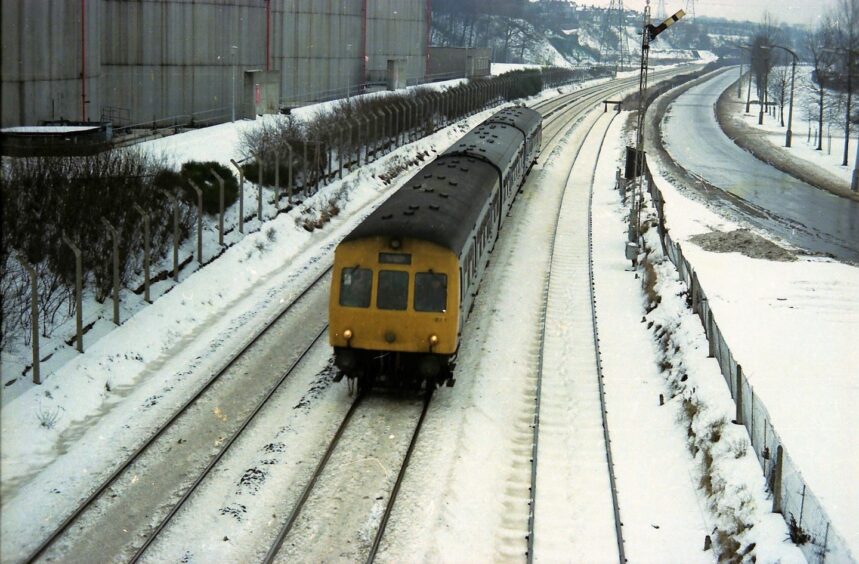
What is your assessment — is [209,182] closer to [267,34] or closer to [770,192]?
[267,34]

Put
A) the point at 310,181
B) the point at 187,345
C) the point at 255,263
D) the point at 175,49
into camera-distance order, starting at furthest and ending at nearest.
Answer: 1. the point at 175,49
2. the point at 310,181
3. the point at 255,263
4. the point at 187,345

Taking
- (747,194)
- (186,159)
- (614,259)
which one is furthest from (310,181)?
(747,194)

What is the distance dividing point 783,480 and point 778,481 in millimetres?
481

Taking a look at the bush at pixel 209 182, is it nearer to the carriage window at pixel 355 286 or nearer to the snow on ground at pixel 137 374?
the snow on ground at pixel 137 374

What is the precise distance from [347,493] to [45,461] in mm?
4844

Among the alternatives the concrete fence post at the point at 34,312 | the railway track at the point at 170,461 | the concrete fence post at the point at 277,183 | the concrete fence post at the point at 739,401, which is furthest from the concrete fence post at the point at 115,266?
the concrete fence post at the point at 739,401

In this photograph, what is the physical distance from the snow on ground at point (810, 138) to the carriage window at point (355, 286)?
41078 mm

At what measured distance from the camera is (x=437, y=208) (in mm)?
19047

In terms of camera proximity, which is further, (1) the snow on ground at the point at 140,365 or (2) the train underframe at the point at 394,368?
(2) the train underframe at the point at 394,368

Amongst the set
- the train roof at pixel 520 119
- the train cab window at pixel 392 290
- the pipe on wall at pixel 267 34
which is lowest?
the train cab window at pixel 392 290

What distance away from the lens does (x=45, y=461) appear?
15203 mm

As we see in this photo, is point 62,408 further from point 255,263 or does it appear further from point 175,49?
point 175,49

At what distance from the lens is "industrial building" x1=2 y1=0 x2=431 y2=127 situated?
29.0 meters

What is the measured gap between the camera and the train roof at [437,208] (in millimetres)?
17469
